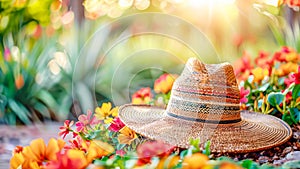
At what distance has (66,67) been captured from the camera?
2832 millimetres

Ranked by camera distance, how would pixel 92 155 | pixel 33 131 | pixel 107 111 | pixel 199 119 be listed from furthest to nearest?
pixel 33 131 < pixel 107 111 < pixel 199 119 < pixel 92 155

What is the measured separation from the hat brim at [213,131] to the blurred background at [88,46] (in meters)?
1.52

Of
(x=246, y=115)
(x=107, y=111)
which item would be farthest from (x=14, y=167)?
(x=246, y=115)

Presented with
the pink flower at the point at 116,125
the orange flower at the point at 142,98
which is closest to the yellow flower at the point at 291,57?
the orange flower at the point at 142,98

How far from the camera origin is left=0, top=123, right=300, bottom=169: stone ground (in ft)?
2.80

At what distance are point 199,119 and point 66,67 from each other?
205 centimetres

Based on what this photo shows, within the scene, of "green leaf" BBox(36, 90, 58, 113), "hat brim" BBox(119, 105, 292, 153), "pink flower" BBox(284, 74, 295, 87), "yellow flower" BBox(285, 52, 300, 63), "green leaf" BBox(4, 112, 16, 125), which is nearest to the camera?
"hat brim" BBox(119, 105, 292, 153)

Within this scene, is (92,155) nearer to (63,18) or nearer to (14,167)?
(14,167)

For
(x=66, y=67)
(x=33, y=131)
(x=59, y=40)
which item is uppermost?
(x=59, y=40)

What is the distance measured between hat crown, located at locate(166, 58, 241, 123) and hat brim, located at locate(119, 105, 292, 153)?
17 mm

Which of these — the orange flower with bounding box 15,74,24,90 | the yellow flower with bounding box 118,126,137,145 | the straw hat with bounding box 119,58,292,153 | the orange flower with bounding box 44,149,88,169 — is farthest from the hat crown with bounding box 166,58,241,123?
the orange flower with bounding box 15,74,24,90

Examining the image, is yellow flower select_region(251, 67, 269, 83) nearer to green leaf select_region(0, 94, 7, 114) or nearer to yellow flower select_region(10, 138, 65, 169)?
yellow flower select_region(10, 138, 65, 169)

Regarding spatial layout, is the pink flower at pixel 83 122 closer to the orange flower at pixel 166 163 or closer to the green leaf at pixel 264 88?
the orange flower at pixel 166 163

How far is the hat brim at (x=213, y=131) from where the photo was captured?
834mm
